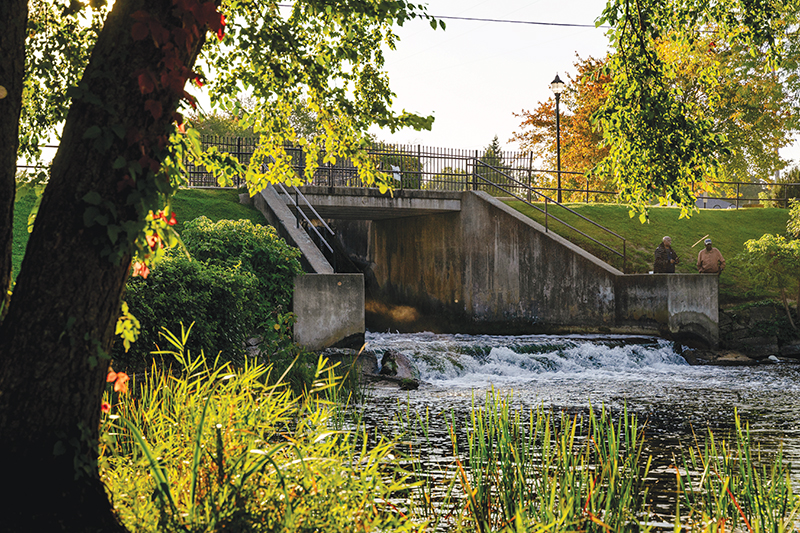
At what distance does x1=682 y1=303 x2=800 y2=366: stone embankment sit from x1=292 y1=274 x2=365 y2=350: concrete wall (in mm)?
8400

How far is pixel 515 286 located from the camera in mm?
20891

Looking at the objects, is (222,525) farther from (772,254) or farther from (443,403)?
(772,254)

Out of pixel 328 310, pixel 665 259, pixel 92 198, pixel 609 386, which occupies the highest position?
pixel 665 259

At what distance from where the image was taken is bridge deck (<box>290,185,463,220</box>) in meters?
21.3

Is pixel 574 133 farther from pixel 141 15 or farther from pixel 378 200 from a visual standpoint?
pixel 141 15

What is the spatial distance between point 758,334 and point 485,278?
24.0ft

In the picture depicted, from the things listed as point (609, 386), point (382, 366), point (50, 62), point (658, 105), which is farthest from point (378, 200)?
point (50, 62)

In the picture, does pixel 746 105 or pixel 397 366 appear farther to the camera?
pixel 746 105

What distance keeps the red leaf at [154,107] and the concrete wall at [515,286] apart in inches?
673

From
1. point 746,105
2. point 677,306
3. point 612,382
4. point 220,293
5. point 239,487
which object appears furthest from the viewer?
point 746,105

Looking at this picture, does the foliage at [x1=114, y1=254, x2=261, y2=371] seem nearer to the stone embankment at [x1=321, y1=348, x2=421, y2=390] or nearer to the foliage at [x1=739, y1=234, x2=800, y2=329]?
the stone embankment at [x1=321, y1=348, x2=421, y2=390]

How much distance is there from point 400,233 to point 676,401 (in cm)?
1461

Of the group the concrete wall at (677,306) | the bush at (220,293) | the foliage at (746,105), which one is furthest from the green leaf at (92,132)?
the foliage at (746,105)

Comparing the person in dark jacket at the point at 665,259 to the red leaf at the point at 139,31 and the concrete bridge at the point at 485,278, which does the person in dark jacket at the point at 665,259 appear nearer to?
the concrete bridge at the point at 485,278
